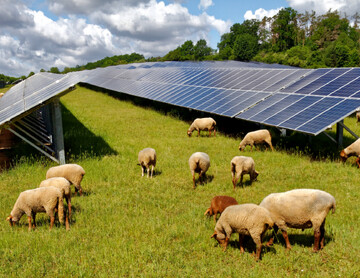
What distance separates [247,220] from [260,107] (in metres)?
12.0

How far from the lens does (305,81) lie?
19359mm

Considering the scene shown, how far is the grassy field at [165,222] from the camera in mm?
6289

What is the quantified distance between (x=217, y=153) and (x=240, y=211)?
8382 millimetres

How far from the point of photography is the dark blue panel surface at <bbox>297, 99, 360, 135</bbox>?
12820 mm

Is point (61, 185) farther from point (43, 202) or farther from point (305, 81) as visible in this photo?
point (305, 81)

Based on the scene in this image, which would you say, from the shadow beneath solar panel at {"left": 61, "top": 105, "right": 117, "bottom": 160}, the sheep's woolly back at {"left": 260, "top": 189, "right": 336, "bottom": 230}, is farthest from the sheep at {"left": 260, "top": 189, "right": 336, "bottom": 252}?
the shadow beneath solar panel at {"left": 61, "top": 105, "right": 117, "bottom": 160}

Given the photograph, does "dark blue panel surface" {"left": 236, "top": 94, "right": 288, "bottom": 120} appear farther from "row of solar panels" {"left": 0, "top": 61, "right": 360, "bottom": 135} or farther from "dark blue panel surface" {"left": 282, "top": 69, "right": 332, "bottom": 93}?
"dark blue panel surface" {"left": 282, "top": 69, "right": 332, "bottom": 93}

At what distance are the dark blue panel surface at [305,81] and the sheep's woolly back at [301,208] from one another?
1287 cm

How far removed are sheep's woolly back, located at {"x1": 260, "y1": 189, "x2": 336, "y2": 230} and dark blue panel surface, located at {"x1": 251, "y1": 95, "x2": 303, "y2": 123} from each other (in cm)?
915

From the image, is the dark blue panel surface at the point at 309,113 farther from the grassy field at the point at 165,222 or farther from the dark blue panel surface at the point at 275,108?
the dark blue panel surface at the point at 275,108

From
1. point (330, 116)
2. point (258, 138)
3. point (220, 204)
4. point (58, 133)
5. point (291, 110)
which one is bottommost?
point (220, 204)

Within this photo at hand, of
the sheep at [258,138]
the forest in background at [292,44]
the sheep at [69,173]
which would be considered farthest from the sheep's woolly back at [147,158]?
the forest in background at [292,44]

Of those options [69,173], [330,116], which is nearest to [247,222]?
[69,173]

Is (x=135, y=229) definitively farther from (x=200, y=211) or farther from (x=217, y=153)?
(x=217, y=153)
